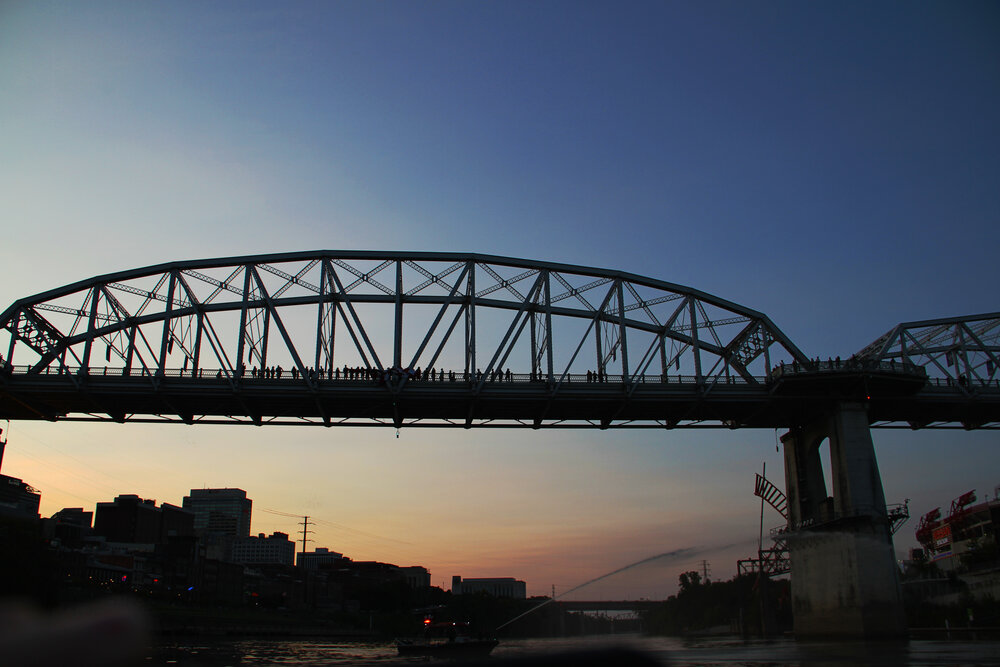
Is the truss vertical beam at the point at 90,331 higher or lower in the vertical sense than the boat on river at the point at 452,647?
higher

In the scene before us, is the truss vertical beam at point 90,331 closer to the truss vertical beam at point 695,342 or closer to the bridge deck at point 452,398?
the bridge deck at point 452,398

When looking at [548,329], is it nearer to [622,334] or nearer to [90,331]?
[622,334]

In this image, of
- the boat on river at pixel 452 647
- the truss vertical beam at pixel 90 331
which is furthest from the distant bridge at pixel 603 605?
the truss vertical beam at pixel 90 331

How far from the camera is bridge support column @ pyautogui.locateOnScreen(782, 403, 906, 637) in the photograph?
67625 mm

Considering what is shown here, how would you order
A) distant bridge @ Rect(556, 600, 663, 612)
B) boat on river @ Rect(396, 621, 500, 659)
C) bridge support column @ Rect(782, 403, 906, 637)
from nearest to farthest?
1. bridge support column @ Rect(782, 403, 906, 637)
2. boat on river @ Rect(396, 621, 500, 659)
3. distant bridge @ Rect(556, 600, 663, 612)

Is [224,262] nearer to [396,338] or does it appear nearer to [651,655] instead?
[396,338]

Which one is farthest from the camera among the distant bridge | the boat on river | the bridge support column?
the distant bridge

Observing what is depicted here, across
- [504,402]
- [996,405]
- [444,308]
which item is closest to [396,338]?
[444,308]

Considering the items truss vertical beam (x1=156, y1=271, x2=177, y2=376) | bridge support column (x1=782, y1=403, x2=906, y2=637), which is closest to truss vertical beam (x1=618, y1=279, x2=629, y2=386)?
bridge support column (x1=782, y1=403, x2=906, y2=637)

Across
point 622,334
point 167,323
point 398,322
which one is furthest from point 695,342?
point 167,323

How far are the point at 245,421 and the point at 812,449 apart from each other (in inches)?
2189

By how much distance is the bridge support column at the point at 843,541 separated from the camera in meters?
67.6

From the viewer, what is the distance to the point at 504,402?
72.4 meters

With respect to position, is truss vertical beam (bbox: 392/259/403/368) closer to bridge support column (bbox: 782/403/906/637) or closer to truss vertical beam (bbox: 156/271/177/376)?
truss vertical beam (bbox: 156/271/177/376)
